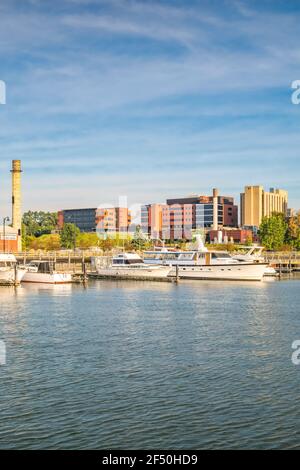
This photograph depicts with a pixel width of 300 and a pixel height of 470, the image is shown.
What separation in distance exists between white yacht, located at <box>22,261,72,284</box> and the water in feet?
101

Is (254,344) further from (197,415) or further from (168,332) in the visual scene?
(197,415)

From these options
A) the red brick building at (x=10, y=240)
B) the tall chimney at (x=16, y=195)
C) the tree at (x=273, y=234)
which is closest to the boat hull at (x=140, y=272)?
the red brick building at (x=10, y=240)

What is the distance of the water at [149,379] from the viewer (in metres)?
22.8

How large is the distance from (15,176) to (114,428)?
130641 millimetres

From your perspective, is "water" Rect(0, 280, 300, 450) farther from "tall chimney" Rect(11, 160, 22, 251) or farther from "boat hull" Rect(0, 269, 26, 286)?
"tall chimney" Rect(11, 160, 22, 251)

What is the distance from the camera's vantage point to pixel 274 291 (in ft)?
255

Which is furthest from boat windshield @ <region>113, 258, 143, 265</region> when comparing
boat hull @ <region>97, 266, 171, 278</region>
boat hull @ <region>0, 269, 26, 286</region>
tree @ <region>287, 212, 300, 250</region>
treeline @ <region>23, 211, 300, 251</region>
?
tree @ <region>287, 212, 300, 250</region>

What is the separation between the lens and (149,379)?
30.1 metres

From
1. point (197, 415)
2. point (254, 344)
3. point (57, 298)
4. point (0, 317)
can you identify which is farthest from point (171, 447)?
point (57, 298)

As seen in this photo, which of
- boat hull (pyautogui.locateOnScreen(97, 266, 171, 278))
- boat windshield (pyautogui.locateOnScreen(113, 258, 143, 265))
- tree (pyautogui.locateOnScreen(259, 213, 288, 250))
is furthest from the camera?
tree (pyautogui.locateOnScreen(259, 213, 288, 250))

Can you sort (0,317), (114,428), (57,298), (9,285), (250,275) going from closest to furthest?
(114,428) < (0,317) < (57,298) < (9,285) < (250,275)

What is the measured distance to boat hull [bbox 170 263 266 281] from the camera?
96438mm

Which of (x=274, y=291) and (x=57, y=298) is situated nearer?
(x=57, y=298)
